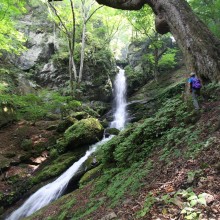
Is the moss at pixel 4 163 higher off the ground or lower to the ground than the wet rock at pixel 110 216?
higher

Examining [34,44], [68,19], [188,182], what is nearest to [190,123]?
[188,182]

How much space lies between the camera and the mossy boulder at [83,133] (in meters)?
12.7

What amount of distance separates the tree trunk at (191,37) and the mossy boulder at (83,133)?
7082mm

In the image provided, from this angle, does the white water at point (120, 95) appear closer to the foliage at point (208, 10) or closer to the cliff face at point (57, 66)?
the cliff face at point (57, 66)

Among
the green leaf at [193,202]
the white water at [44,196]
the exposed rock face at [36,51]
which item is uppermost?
the exposed rock face at [36,51]

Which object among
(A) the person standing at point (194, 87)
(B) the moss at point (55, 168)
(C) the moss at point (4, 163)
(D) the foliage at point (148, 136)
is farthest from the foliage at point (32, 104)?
(A) the person standing at point (194, 87)

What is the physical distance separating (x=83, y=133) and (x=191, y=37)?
25.7 ft

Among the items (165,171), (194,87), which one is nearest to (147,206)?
(165,171)

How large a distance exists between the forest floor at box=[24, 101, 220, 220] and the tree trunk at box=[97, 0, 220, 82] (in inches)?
92.6

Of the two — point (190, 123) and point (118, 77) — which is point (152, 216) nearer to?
point (190, 123)

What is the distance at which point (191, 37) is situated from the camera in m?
7.25

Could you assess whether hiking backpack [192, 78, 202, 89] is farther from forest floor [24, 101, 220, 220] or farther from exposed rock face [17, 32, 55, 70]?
exposed rock face [17, 32, 55, 70]

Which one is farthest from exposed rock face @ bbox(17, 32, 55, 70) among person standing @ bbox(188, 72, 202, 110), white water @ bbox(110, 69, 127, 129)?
person standing @ bbox(188, 72, 202, 110)

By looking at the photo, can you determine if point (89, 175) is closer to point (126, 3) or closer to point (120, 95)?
point (126, 3)
